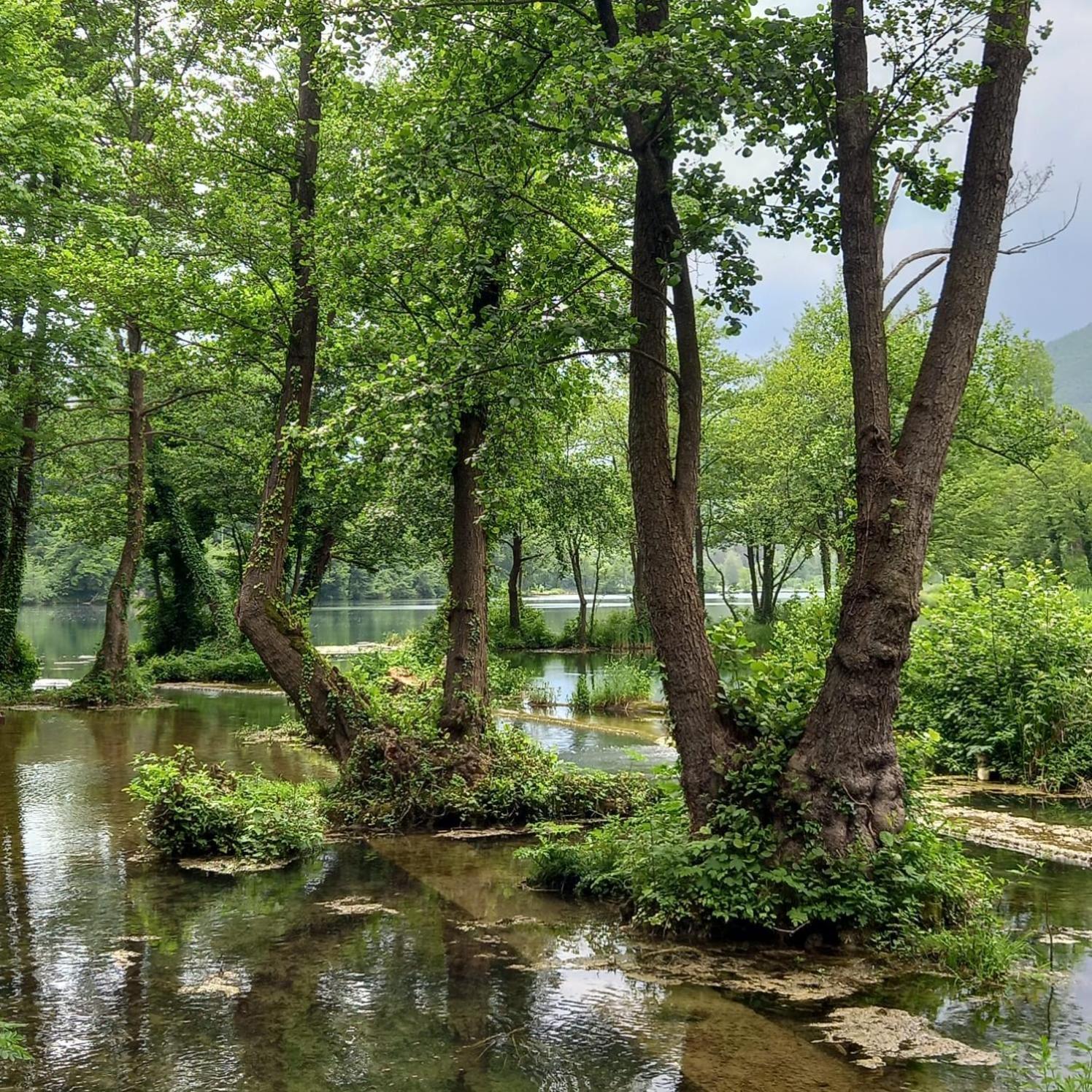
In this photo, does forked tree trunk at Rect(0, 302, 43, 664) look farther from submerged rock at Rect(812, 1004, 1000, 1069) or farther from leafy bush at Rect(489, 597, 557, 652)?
submerged rock at Rect(812, 1004, 1000, 1069)

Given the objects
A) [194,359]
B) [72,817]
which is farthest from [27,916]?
[194,359]

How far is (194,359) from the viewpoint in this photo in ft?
55.5

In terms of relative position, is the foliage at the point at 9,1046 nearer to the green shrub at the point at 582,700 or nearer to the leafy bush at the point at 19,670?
the green shrub at the point at 582,700

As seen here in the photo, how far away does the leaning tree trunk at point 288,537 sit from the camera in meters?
11.2

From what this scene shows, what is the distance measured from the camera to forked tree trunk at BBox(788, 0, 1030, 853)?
6379mm

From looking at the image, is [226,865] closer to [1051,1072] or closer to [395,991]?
[395,991]

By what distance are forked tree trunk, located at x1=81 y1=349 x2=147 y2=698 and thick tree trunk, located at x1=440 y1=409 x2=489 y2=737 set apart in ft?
41.9

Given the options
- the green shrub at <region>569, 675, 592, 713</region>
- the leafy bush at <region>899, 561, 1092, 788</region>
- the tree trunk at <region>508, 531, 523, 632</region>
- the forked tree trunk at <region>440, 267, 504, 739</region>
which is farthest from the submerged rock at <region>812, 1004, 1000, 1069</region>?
the tree trunk at <region>508, 531, 523, 632</region>

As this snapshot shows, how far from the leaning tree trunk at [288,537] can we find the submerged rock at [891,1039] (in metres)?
7.05

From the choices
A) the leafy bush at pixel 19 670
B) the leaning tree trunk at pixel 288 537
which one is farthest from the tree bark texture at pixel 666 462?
the leafy bush at pixel 19 670

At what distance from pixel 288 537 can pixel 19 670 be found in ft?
46.2

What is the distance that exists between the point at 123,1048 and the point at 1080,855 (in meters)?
8.17

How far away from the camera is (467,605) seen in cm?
1136

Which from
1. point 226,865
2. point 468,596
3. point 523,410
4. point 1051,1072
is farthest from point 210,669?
point 1051,1072
